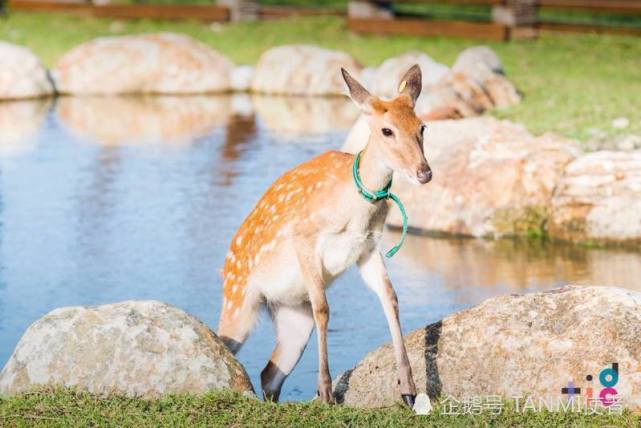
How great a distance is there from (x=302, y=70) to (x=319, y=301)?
13360 mm

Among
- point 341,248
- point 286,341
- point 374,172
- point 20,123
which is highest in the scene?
point 374,172

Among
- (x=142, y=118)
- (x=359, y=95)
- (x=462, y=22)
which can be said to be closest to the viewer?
(x=359, y=95)

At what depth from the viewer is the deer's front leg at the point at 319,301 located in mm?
6539

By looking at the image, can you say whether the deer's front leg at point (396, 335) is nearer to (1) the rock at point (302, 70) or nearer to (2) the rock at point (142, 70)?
(1) the rock at point (302, 70)

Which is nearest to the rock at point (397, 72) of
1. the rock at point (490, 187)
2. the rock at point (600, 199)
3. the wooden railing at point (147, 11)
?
the rock at point (490, 187)

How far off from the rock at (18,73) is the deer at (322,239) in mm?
12454

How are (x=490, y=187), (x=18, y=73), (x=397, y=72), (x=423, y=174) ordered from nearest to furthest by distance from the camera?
1. (x=423, y=174)
2. (x=490, y=187)
3. (x=397, y=72)
4. (x=18, y=73)

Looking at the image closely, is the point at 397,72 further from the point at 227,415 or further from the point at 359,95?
the point at 227,415

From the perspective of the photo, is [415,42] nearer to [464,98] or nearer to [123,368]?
[464,98]

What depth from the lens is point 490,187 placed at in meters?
11.6

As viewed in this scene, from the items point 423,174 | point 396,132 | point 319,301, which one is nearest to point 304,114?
→ point 319,301

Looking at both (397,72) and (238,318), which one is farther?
(397,72)

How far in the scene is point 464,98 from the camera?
1488cm

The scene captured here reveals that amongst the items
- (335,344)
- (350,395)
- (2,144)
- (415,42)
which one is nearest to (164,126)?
(2,144)
